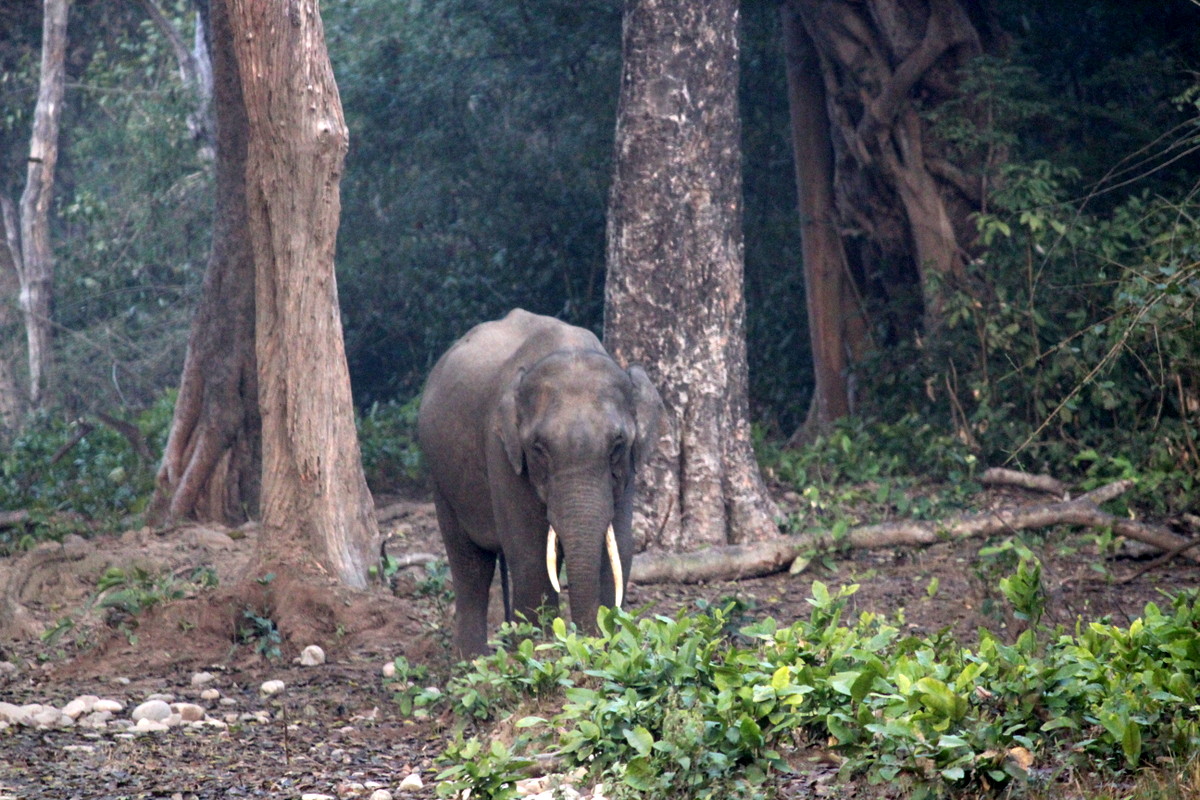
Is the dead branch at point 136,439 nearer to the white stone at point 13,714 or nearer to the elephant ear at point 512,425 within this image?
the white stone at point 13,714

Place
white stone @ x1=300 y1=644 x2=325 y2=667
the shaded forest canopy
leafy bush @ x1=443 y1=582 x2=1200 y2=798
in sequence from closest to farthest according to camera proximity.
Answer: leafy bush @ x1=443 y1=582 x2=1200 y2=798 → white stone @ x1=300 y1=644 x2=325 y2=667 → the shaded forest canopy

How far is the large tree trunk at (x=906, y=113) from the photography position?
40.3ft

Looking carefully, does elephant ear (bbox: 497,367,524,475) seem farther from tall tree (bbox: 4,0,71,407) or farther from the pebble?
tall tree (bbox: 4,0,71,407)

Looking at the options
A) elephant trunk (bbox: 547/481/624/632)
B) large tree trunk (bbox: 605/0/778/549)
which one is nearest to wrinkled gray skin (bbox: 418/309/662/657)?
elephant trunk (bbox: 547/481/624/632)

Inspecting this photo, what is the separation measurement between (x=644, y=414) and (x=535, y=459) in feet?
1.82

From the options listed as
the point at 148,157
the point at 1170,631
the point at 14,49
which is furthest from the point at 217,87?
the point at 14,49

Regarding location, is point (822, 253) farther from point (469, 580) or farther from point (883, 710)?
point (883, 710)

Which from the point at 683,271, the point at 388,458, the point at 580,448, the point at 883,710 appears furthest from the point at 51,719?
the point at 388,458

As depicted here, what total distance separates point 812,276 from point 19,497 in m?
7.36

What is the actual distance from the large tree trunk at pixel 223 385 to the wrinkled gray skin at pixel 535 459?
4.11 meters

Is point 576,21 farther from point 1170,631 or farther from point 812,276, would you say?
point 1170,631

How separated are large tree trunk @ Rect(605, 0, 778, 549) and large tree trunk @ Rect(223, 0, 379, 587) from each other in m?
2.27

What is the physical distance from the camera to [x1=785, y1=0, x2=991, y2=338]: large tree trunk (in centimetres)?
1230

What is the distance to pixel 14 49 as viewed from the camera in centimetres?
2366
